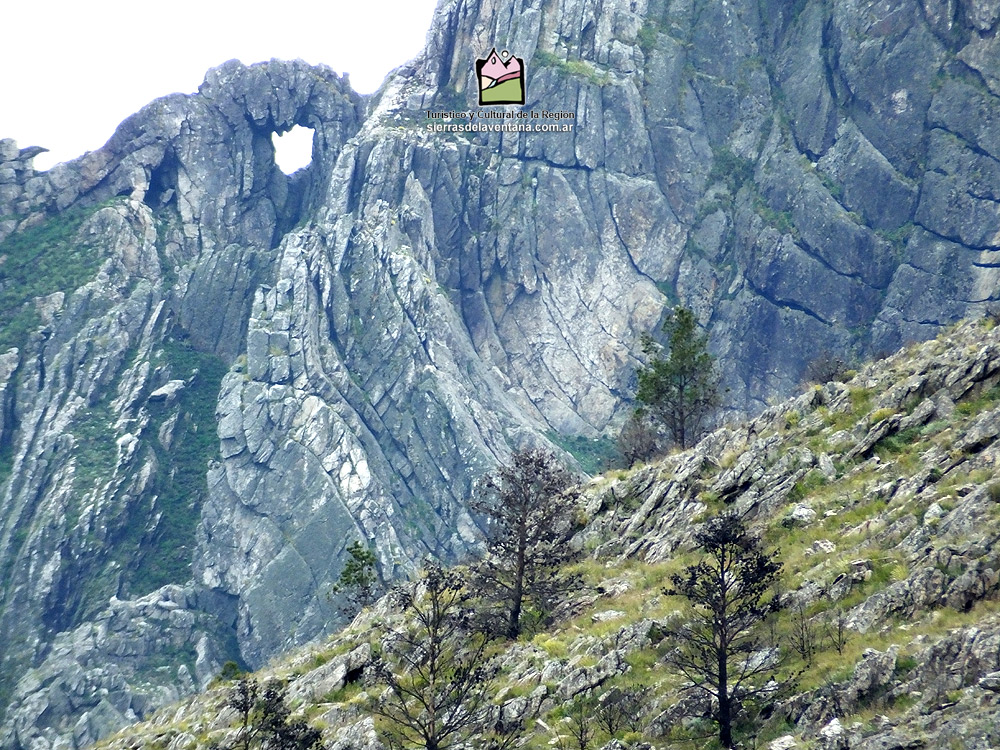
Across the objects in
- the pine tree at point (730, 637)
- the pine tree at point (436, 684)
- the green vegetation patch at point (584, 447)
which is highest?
the pine tree at point (730, 637)

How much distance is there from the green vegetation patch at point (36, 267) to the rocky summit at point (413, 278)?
0.53 m

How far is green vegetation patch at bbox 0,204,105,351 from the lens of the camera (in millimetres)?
140000

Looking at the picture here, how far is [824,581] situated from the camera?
2550cm

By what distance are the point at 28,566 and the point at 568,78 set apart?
10938 cm

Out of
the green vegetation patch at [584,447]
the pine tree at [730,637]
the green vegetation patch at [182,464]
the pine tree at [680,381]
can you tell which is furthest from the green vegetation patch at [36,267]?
the pine tree at [730,637]

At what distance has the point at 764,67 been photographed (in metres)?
155

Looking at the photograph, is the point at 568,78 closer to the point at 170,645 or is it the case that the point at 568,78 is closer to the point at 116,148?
the point at 116,148

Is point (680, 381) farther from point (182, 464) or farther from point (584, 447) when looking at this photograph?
point (182, 464)

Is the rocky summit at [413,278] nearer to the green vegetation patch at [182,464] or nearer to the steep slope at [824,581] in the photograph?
the green vegetation patch at [182,464]

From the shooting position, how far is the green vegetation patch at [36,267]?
14000 centimetres

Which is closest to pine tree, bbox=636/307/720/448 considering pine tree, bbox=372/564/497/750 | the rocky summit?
pine tree, bbox=372/564/497/750

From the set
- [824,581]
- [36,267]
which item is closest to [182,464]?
[36,267]

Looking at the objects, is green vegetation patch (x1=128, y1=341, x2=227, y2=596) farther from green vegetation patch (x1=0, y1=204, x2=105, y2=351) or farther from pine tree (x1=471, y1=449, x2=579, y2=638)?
pine tree (x1=471, y1=449, x2=579, y2=638)

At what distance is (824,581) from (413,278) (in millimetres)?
121887
